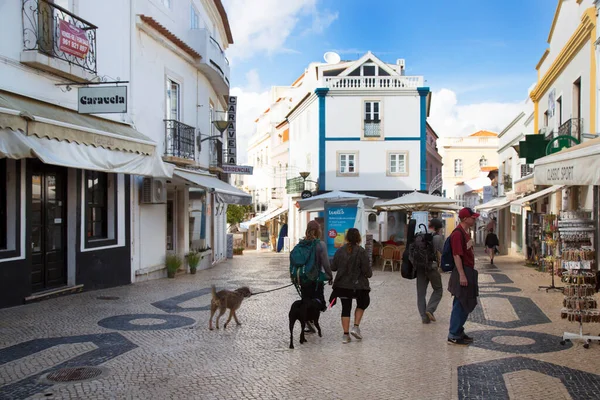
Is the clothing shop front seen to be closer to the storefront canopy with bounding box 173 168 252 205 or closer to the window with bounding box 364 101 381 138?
the storefront canopy with bounding box 173 168 252 205

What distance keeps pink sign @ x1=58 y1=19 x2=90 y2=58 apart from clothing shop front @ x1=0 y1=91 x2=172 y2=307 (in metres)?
1.13

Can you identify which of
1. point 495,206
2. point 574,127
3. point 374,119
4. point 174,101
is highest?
point 374,119

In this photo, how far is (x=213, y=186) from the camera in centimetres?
1728

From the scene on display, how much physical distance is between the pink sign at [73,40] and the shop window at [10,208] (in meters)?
2.38

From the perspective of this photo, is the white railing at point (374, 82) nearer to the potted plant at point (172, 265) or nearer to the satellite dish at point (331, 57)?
the satellite dish at point (331, 57)

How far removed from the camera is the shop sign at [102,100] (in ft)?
37.4

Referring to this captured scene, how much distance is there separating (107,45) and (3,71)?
3.72m

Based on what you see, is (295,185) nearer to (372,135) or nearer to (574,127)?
(372,135)

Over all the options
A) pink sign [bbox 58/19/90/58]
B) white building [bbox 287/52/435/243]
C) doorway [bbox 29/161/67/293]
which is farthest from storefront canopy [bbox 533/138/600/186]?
white building [bbox 287/52/435/243]

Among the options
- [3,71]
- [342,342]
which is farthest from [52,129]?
[342,342]

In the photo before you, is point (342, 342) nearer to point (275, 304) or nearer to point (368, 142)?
point (275, 304)

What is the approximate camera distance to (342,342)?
834 cm

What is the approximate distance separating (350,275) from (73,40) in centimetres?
719

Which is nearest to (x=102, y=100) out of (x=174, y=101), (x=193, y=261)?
(x=174, y=101)
